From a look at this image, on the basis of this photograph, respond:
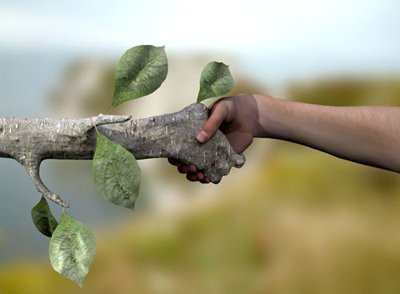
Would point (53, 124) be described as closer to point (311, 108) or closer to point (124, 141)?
point (124, 141)

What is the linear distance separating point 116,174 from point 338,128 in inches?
18.2

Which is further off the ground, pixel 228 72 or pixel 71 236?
pixel 228 72

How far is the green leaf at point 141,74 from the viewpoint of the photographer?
0.95 metres

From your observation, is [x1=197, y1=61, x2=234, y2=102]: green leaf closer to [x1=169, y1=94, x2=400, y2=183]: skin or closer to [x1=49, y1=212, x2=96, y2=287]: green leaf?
[x1=169, y1=94, x2=400, y2=183]: skin

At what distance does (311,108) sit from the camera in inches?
45.6

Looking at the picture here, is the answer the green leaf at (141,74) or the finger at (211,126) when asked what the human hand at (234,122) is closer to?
the finger at (211,126)

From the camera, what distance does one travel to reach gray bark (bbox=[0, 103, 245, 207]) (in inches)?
37.0

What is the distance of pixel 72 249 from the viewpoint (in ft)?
2.99

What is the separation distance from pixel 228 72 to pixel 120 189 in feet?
0.94

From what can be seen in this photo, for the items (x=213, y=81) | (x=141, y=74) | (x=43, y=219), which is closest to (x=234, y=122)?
(x=213, y=81)

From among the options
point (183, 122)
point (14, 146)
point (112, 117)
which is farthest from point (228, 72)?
point (14, 146)

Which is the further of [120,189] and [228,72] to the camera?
[228,72]

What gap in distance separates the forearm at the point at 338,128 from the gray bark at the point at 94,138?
0.57 feet

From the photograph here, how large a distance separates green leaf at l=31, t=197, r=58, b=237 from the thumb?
0.27 metres
